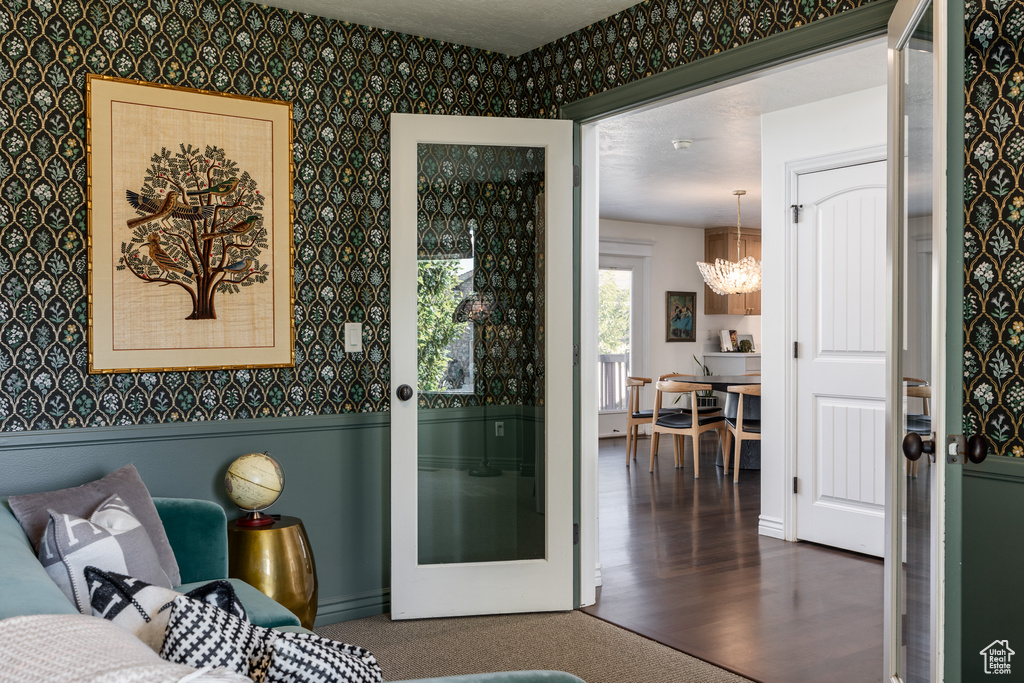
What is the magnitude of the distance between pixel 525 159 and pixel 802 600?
2.48 m

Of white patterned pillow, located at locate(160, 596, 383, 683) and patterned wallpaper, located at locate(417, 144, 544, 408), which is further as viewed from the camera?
patterned wallpaper, located at locate(417, 144, 544, 408)

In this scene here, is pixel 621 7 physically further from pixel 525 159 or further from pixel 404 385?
pixel 404 385

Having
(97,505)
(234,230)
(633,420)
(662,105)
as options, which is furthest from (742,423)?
(97,505)

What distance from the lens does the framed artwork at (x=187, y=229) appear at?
3.22 m

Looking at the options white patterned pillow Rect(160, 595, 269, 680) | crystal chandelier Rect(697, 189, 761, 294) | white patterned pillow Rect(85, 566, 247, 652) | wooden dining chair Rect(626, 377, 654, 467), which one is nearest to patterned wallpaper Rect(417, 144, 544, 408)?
white patterned pillow Rect(85, 566, 247, 652)

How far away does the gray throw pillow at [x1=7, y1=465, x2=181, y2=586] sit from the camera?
8.07 ft

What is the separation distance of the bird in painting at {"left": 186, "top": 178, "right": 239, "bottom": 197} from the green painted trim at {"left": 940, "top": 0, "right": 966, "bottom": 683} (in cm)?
270

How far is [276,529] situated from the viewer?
10.5 feet

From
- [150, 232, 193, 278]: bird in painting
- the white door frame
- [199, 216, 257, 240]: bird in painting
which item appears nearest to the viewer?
[150, 232, 193, 278]: bird in painting

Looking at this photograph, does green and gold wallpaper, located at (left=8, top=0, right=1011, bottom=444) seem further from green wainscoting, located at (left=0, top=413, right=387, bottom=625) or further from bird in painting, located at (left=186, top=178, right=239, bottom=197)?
bird in painting, located at (left=186, top=178, right=239, bottom=197)

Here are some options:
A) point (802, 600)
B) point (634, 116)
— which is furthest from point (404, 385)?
point (634, 116)

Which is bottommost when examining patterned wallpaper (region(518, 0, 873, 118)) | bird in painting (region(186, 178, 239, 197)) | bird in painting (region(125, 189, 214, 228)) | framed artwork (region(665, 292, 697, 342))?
framed artwork (region(665, 292, 697, 342))

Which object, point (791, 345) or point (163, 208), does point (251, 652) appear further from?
point (791, 345)

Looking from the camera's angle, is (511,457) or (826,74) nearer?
(511,457)
